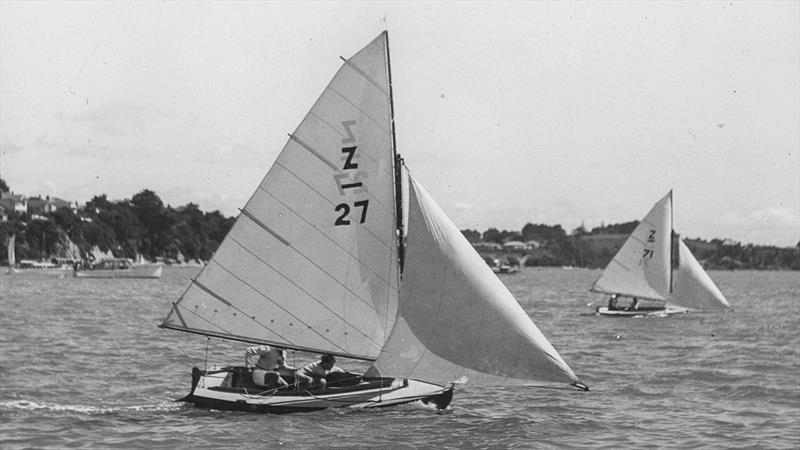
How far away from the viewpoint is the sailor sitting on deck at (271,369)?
2117 cm

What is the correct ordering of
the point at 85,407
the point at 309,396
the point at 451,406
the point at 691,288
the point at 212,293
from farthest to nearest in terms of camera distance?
the point at 691,288, the point at 451,406, the point at 85,407, the point at 212,293, the point at 309,396

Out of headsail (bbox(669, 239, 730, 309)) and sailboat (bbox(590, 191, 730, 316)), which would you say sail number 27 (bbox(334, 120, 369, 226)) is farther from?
headsail (bbox(669, 239, 730, 309))

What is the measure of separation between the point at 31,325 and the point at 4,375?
70.5 feet

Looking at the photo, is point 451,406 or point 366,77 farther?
point 451,406

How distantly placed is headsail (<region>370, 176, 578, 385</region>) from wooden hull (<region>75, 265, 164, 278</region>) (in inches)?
4886

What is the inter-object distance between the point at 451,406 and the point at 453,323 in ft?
16.3

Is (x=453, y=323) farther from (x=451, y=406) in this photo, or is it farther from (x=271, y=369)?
(x=451, y=406)

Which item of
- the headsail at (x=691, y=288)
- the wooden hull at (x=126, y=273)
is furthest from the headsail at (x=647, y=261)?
the wooden hull at (x=126, y=273)

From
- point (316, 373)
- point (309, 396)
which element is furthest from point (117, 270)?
point (309, 396)

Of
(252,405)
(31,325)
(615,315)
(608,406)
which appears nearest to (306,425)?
(252,405)

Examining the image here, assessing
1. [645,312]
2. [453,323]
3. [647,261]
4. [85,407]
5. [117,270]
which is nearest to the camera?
[453,323]

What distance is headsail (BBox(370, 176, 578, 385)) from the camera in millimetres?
Result: 19453

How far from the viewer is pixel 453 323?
65.3ft

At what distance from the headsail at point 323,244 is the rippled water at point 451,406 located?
194cm
